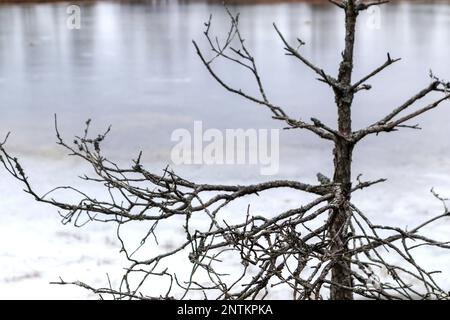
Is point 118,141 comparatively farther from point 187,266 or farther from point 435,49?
point 435,49

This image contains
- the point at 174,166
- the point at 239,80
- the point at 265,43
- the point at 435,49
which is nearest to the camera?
the point at 174,166

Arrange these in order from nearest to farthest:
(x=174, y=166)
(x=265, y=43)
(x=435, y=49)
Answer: (x=174, y=166)
(x=435, y=49)
(x=265, y=43)

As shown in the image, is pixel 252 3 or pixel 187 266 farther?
pixel 252 3

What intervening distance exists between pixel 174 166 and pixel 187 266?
2.45 metres

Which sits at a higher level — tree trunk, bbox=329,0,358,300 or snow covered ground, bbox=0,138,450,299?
tree trunk, bbox=329,0,358,300

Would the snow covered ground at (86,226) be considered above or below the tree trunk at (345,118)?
below

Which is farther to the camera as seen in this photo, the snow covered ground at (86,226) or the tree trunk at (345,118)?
the snow covered ground at (86,226)

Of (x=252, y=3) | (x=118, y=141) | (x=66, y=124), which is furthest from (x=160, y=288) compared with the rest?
(x=252, y=3)

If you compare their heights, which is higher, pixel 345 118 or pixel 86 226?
pixel 345 118

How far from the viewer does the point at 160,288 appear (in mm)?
5762

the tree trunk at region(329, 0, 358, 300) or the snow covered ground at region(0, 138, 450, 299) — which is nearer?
the tree trunk at region(329, 0, 358, 300)

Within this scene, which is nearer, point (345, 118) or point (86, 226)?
point (345, 118)
